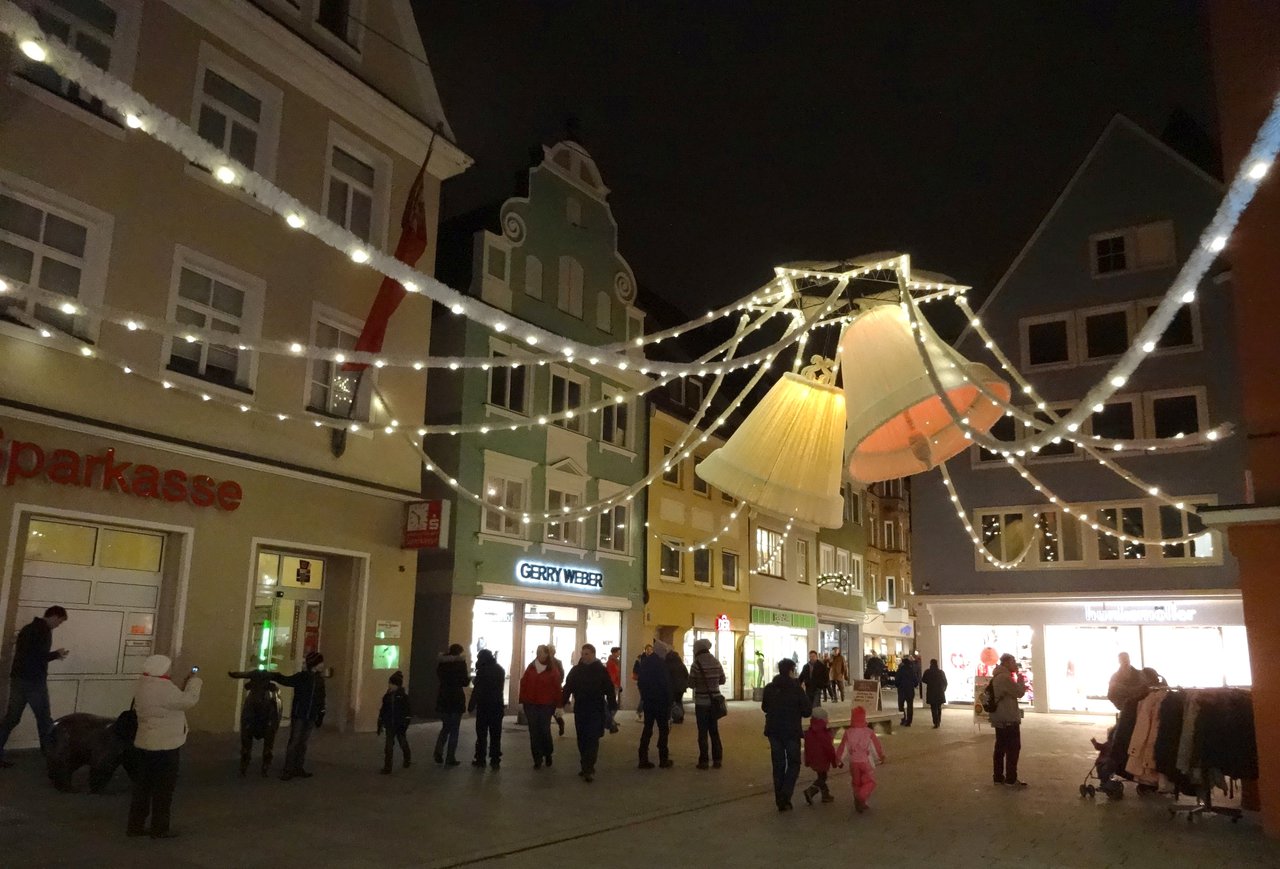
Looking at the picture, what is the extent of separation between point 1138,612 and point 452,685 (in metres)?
21.2

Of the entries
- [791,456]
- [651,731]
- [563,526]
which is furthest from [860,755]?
[563,526]

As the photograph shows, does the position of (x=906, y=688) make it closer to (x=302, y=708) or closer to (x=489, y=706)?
(x=489, y=706)

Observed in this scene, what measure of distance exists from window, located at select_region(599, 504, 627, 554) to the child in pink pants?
1528 cm

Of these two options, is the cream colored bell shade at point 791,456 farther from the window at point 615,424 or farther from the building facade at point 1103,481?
the building facade at point 1103,481

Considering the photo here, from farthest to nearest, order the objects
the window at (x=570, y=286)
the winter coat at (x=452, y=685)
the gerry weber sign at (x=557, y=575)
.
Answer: the window at (x=570, y=286)
the gerry weber sign at (x=557, y=575)
the winter coat at (x=452, y=685)

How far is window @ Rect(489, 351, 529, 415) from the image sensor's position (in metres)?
22.8

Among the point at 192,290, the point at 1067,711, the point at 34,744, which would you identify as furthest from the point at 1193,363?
the point at 34,744

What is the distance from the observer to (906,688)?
22.0m

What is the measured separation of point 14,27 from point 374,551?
13.9 m

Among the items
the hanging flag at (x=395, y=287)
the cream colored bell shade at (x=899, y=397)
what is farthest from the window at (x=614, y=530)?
the cream colored bell shade at (x=899, y=397)

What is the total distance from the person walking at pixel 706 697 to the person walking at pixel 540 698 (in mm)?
2089

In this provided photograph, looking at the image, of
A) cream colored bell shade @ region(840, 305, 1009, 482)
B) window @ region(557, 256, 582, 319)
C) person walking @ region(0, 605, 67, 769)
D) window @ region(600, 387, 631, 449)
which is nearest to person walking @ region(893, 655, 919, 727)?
window @ region(600, 387, 631, 449)

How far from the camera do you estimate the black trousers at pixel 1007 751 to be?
12.3 m

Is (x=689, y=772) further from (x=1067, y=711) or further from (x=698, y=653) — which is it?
(x=1067, y=711)
